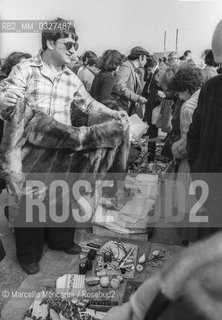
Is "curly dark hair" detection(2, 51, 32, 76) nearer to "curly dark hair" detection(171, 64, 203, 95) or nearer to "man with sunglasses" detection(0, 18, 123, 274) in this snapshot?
"man with sunglasses" detection(0, 18, 123, 274)

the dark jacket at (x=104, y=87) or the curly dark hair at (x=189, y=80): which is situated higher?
the curly dark hair at (x=189, y=80)

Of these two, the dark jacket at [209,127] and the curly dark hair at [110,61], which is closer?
the dark jacket at [209,127]

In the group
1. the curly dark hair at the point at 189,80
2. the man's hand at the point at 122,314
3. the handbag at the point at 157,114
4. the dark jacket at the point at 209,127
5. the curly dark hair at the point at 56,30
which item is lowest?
the handbag at the point at 157,114

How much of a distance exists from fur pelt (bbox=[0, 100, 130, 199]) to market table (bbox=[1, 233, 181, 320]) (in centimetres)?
68

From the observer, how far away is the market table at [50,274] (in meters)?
2.40

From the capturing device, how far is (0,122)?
9.08ft

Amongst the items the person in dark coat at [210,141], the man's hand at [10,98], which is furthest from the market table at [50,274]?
the man's hand at [10,98]

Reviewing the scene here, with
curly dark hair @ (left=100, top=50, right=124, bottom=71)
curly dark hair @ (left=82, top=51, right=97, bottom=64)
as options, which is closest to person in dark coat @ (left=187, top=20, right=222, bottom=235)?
curly dark hair @ (left=100, top=50, right=124, bottom=71)

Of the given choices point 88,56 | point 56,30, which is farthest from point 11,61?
point 88,56

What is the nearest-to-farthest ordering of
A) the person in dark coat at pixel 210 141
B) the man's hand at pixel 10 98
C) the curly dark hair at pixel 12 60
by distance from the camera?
the person in dark coat at pixel 210 141
the man's hand at pixel 10 98
the curly dark hair at pixel 12 60

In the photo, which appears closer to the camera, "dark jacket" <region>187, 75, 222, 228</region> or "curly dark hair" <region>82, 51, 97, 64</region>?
"dark jacket" <region>187, 75, 222, 228</region>

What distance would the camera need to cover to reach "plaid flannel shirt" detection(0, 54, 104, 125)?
96.0 inches

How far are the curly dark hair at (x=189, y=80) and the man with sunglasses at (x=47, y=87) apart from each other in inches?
28.8

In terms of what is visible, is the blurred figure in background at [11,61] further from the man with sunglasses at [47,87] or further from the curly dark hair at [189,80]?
the curly dark hair at [189,80]
